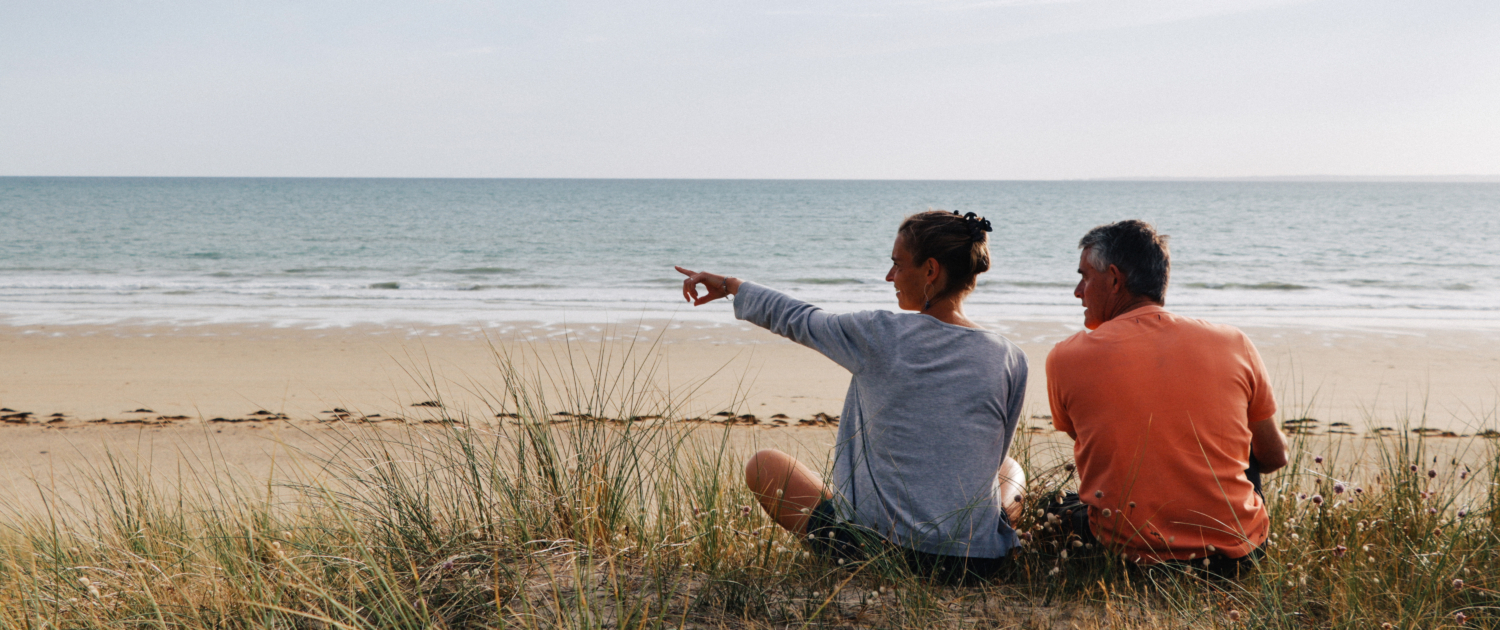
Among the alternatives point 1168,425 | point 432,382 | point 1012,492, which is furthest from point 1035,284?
point 1168,425

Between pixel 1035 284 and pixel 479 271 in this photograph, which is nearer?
pixel 1035 284

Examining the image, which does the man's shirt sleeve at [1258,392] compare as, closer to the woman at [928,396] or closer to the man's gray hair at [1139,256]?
the man's gray hair at [1139,256]

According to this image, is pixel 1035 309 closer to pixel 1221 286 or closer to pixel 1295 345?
pixel 1295 345

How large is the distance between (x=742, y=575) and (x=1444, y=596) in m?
1.98

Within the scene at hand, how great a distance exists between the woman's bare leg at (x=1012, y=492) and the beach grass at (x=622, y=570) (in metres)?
0.07

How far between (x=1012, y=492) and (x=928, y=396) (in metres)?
0.73

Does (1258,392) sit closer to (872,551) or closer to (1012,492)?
(1012,492)

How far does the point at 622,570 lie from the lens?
2.18 m

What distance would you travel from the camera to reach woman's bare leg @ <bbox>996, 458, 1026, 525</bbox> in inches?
113

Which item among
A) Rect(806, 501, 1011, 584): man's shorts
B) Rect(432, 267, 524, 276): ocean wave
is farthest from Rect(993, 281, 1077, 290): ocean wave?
Rect(806, 501, 1011, 584): man's shorts

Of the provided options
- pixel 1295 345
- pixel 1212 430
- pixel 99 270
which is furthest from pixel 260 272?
pixel 1212 430

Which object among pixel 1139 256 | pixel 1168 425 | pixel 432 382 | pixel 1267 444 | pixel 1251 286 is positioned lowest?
pixel 1251 286

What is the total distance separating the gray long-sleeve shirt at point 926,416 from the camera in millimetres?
2439

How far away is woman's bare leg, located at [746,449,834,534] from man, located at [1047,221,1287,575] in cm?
82
